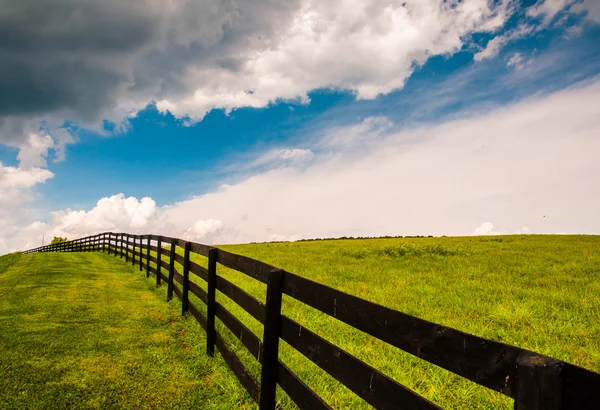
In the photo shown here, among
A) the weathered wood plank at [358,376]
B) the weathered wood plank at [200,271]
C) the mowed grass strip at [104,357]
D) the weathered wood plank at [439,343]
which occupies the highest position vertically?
the weathered wood plank at [439,343]

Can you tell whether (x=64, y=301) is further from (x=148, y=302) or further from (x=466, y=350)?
(x=466, y=350)

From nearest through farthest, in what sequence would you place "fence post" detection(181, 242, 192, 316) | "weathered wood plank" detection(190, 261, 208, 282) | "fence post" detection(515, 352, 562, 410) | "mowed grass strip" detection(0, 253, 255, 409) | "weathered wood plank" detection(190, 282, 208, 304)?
"fence post" detection(515, 352, 562, 410), "mowed grass strip" detection(0, 253, 255, 409), "weathered wood plank" detection(190, 282, 208, 304), "weathered wood plank" detection(190, 261, 208, 282), "fence post" detection(181, 242, 192, 316)

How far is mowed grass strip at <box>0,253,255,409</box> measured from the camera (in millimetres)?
4645

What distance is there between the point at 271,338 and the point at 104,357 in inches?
147

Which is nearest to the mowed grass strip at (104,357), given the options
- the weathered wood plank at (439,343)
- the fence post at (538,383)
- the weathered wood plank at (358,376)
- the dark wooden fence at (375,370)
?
the dark wooden fence at (375,370)

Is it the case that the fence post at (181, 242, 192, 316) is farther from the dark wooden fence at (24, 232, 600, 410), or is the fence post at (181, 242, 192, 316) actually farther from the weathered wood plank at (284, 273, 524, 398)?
the weathered wood plank at (284, 273, 524, 398)

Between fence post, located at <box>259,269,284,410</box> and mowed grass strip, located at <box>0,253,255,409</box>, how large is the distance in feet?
2.28

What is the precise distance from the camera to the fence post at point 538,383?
146 cm

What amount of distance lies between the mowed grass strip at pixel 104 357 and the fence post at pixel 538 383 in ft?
11.9

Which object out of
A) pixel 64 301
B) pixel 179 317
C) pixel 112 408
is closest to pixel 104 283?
pixel 64 301

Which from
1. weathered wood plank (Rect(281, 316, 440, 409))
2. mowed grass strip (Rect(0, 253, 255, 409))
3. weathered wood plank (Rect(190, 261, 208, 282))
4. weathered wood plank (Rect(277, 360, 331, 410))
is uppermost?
weathered wood plank (Rect(190, 261, 208, 282))

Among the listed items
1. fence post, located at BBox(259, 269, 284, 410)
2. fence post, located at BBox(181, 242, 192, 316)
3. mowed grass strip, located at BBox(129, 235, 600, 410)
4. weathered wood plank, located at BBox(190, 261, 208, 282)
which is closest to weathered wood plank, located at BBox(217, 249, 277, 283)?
fence post, located at BBox(259, 269, 284, 410)

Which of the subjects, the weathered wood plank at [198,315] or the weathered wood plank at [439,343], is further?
the weathered wood plank at [198,315]

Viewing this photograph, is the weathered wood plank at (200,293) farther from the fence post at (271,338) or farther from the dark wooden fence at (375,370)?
the fence post at (271,338)
